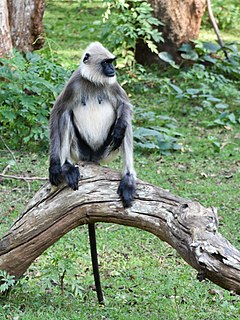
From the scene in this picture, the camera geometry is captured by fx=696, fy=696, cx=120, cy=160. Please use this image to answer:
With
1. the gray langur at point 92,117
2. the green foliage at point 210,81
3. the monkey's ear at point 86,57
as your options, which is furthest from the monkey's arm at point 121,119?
the green foliage at point 210,81

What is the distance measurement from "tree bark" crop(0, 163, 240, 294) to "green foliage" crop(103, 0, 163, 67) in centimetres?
583

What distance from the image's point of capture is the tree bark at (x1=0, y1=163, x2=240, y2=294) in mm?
3682

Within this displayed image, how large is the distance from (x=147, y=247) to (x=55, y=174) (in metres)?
1.75

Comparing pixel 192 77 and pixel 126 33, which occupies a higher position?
pixel 126 33

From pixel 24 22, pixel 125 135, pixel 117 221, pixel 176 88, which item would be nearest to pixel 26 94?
pixel 24 22

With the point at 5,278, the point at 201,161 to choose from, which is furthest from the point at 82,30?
the point at 5,278

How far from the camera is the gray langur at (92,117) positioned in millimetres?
5098

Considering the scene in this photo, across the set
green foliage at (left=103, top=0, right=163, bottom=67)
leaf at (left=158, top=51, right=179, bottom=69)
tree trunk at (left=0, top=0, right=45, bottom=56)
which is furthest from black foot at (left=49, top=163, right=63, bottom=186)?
leaf at (left=158, top=51, right=179, bottom=69)

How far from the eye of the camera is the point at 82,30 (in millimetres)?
13086

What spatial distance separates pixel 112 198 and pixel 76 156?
0.96 meters

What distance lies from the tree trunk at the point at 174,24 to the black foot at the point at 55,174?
6655mm

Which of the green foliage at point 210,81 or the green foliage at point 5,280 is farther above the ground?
the green foliage at point 5,280

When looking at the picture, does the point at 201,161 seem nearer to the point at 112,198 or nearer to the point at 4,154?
the point at 4,154

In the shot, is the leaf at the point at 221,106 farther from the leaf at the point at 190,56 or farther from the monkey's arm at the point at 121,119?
the monkey's arm at the point at 121,119
